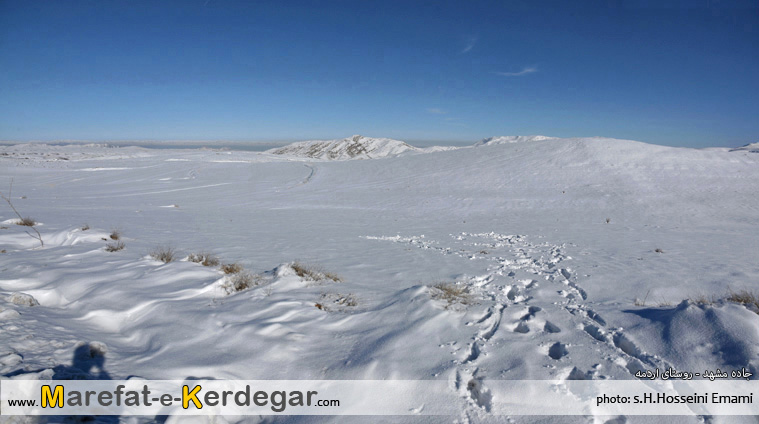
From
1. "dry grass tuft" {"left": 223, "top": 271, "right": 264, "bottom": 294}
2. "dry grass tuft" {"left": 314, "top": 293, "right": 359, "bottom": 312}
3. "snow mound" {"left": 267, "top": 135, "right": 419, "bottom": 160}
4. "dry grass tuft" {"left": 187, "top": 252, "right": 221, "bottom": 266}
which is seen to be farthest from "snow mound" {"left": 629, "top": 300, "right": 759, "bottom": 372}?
"snow mound" {"left": 267, "top": 135, "right": 419, "bottom": 160}

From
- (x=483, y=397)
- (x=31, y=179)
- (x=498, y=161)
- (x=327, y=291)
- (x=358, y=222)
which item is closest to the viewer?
(x=483, y=397)

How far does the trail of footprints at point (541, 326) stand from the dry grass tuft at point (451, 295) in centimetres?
26

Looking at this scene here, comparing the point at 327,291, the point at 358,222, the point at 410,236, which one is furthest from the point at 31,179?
the point at 327,291

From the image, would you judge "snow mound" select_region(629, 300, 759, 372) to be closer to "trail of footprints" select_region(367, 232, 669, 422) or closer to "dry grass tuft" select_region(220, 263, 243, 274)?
"trail of footprints" select_region(367, 232, 669, 422)

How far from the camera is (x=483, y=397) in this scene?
8.34 ft

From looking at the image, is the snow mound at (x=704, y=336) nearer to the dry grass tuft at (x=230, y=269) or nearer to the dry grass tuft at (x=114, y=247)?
the dry grass tuft at (x=230, y=269)

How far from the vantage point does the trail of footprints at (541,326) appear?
9.05 feet

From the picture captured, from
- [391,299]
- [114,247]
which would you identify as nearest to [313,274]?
[391,299]

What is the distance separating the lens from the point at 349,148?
105 meters

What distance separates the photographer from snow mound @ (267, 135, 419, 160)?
333 ft

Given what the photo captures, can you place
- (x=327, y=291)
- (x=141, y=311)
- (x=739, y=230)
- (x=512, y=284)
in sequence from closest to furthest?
(x=141, y=311) < (x=327, y=291) < (x=512, y=284) < (x=739, y=230)

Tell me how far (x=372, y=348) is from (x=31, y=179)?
3380 centimetres

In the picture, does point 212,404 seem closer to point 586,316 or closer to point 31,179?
point 586,316

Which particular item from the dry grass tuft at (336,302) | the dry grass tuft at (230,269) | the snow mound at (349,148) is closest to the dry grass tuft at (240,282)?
the dry grass tuft at (230,269)
